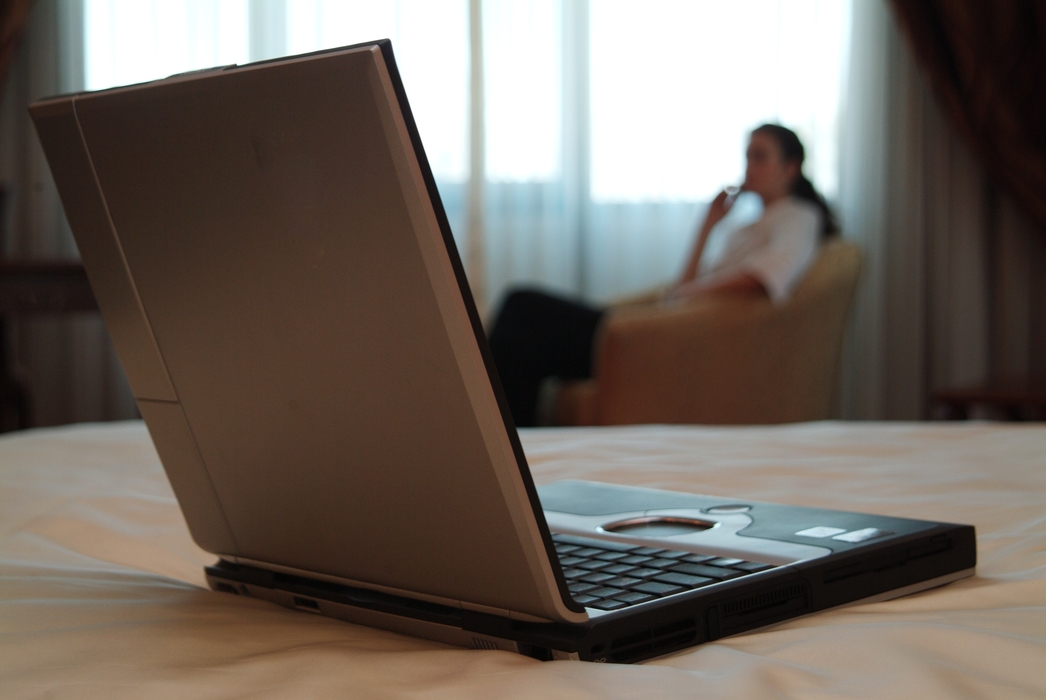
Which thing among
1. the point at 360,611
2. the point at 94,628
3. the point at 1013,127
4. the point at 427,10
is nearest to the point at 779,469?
the point at 360,611

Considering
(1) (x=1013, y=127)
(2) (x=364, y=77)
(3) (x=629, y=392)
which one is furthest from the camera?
(1) (x=1013, y=127)

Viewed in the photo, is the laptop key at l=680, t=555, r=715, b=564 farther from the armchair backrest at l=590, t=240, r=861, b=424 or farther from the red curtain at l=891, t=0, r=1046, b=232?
the red curtain at l=891, t=0, r=1046, b=232

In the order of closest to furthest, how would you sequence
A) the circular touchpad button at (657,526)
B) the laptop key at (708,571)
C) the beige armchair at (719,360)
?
the laptop key at (708,571), the circular touchpad button at (657,526), the beige armchair at (719,360)

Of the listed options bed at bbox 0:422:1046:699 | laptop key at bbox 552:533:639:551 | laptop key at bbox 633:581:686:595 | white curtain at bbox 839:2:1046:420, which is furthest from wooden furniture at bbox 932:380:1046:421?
laptop key at bbox 633:581:686:595

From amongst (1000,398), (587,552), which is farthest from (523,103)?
(587,552)

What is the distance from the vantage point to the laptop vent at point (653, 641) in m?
0.47

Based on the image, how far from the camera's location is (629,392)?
2.42m

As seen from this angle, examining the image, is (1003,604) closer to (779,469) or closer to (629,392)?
(779,469)

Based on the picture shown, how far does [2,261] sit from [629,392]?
1501 millimetres

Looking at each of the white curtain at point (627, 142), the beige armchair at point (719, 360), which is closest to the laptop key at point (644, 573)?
the beige armchair at point (719, 360)

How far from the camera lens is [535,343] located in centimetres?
281

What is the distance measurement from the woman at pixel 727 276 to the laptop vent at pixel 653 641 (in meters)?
2.04

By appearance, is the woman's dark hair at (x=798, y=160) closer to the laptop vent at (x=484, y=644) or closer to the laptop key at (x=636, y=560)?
the laptop key at (x=636, y=560)

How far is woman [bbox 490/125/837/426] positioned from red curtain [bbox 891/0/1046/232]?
632mm
